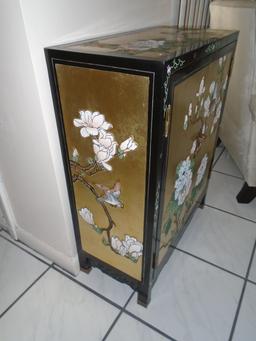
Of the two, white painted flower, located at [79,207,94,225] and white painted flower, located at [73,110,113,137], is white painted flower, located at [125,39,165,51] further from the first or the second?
white painted flower, located at [79,207,94,225]

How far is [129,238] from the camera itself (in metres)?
0.85

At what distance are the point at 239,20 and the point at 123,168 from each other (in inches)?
41.6

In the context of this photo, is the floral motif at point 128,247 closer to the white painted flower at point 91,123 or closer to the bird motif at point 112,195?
the bird motif at point 112,195

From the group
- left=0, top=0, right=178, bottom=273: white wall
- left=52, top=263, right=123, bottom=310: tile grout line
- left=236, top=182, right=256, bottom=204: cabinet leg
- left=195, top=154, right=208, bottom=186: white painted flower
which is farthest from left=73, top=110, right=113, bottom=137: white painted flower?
left=236, top=182, right=256, bottom=204: cabinet leg

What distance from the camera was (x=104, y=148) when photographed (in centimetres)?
71

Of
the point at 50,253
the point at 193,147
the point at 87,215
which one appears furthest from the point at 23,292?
the point at 193,147

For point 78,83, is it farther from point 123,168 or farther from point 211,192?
point 211,192

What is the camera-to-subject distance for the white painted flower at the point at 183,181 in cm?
85

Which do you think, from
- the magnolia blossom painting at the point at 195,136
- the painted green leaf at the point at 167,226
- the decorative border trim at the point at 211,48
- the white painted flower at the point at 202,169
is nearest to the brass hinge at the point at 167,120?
the magnolia blossom painting at the point at 195,136

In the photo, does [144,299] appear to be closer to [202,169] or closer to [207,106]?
[202,169]

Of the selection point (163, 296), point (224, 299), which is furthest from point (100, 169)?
point (224, 299)

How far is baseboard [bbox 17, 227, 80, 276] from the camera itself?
1084 millimetres

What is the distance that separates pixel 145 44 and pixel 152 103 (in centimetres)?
22

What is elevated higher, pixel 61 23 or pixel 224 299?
pixel 61 23
